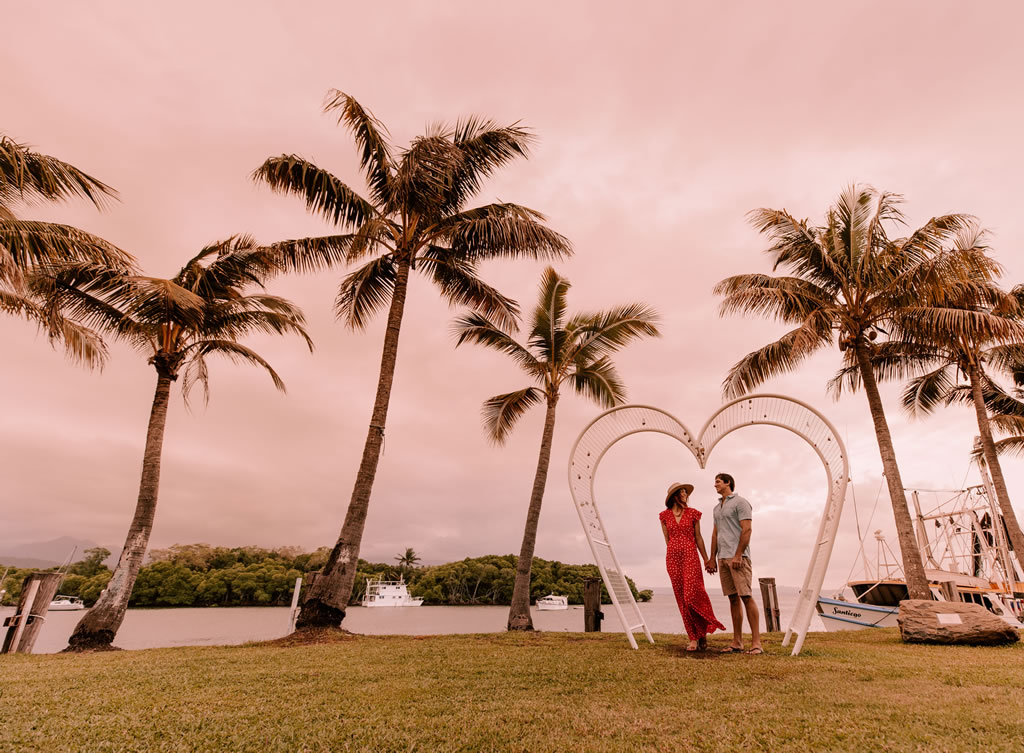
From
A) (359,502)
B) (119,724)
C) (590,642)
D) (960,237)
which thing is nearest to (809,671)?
(590,642)

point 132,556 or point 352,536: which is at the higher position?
point 352,536

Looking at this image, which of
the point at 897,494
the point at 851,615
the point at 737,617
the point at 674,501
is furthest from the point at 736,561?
the point at 851,615

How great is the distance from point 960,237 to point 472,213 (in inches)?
600

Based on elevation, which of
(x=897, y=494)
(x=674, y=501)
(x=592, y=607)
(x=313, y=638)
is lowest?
(x=313, y=638)

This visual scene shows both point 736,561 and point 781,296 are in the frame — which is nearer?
point 736,561

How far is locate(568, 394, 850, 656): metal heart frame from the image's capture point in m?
6.59

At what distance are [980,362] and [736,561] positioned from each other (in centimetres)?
1508

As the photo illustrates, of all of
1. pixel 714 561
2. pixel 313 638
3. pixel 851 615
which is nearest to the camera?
pixel 714 561

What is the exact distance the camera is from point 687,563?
641cm

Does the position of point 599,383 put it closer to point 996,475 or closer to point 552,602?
point 996,475

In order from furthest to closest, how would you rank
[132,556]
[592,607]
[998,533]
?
[998,533]
[592,607]
[132,556]

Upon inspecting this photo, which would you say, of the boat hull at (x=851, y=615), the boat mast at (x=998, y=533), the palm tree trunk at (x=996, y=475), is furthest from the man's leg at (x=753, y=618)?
the boat mast at (x=998, y=533)

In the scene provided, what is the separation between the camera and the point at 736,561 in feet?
19.9

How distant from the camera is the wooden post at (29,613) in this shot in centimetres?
838
